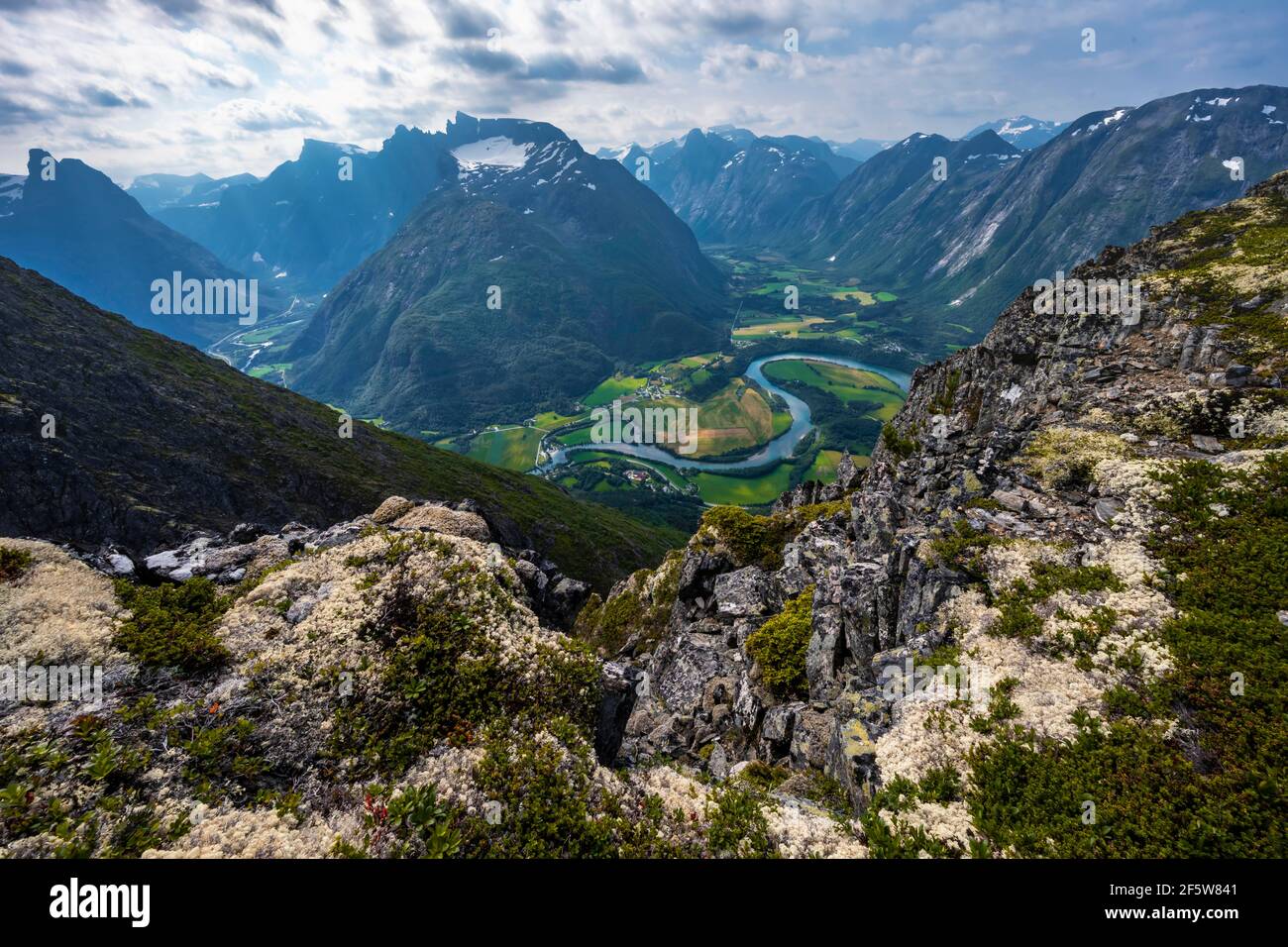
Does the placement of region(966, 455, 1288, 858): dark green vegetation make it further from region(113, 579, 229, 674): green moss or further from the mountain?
the mountain

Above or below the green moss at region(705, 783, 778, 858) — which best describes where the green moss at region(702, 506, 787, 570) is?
above

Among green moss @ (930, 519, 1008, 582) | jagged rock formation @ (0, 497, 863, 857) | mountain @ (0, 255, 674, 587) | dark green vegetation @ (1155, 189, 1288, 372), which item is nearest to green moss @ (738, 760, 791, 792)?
jagged rock formation @ (0, 497, 863, 857)

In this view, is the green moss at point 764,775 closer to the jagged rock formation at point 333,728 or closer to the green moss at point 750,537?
the jagged rock formation at point 333,728

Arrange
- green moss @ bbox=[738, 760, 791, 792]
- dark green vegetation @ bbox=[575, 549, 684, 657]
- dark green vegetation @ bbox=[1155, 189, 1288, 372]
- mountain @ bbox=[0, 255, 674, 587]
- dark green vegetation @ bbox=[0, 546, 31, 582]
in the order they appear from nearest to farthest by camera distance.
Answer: green moss @ bbox=[738, 760, 791, 792]
dark green vegetation @ bbox=[0, 546, 31, 582]
dark green vegetation @ bbox=[1155, 189, 1288, 372]
dark green vegetation @ bbox=[575, 549, 684, 657]
mountain @ bbox=[0, 255, 674, 587]

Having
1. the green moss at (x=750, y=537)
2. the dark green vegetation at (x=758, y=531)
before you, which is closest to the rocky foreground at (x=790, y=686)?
the green moss at (x=750, y=537)
